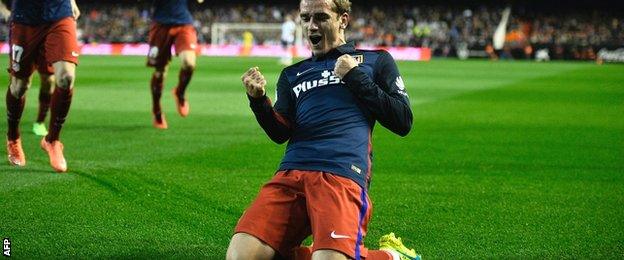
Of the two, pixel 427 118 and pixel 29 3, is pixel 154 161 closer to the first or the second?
pixel 29 3

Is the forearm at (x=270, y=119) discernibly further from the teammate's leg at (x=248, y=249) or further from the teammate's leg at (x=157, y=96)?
the teammate's leg at (x=157, y=96)

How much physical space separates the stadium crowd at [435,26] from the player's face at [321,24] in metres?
39.4

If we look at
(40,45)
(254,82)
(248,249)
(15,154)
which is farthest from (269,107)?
(15,154)

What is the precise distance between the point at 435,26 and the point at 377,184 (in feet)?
143

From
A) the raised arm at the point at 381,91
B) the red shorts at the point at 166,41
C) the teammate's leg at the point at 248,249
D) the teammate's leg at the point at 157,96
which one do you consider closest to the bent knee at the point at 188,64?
the red shorts at the point at 166,41

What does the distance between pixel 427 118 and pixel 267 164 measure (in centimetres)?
549

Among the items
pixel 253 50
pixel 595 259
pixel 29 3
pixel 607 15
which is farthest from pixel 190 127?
pixel 607 15

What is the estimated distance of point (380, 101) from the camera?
4.23 m

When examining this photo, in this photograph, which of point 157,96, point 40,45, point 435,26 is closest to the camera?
point 40,45

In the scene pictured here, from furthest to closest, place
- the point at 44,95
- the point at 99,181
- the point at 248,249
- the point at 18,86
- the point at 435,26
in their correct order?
the point at 435,26 < the point at 44,95 < the point at 18,86 < the point at 99,181 < the point at 248,249

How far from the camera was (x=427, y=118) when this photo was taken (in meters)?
13.5

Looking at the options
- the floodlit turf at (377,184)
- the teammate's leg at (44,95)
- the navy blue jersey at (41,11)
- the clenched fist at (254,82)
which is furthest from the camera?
the teammate's leg at (44,95)

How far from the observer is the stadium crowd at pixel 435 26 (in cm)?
4431

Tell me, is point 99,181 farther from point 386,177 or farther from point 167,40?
point 167,40
